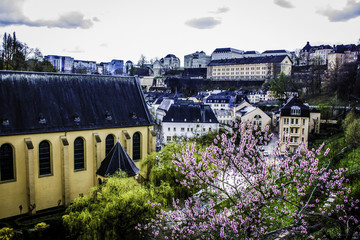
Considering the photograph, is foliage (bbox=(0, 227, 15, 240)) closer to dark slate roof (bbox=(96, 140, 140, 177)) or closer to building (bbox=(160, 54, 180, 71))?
dark slate roof (bbox=(96, 140, 140, 177))

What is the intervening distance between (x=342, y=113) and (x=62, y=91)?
59162 millimetres

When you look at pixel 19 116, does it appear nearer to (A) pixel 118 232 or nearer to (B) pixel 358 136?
(A) pixel 118 232

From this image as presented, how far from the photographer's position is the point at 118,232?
18969mm

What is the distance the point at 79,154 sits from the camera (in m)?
26.5

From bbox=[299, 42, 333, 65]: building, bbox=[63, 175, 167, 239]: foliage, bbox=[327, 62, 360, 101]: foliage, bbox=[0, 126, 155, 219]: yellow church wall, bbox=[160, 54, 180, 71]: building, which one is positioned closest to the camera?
bbox=[63, 175, 167, 239]: foliage

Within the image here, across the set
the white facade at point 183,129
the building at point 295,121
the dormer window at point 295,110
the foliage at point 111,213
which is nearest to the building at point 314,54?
the building at point 295,121

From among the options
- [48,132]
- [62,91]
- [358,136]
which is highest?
[62,91]

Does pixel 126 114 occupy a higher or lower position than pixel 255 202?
higher

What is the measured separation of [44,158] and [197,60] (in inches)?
→ 6546

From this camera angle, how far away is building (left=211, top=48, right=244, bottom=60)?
584 feet

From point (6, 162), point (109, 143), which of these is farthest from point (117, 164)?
point (6, 162)

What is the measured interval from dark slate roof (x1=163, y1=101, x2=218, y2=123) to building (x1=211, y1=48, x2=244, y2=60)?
12417 cm

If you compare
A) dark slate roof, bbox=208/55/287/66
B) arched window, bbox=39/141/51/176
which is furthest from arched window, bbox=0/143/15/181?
dark slate roof, bbox=208/55/287/66

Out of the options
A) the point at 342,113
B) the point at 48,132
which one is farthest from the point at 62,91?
the point at 342,113
